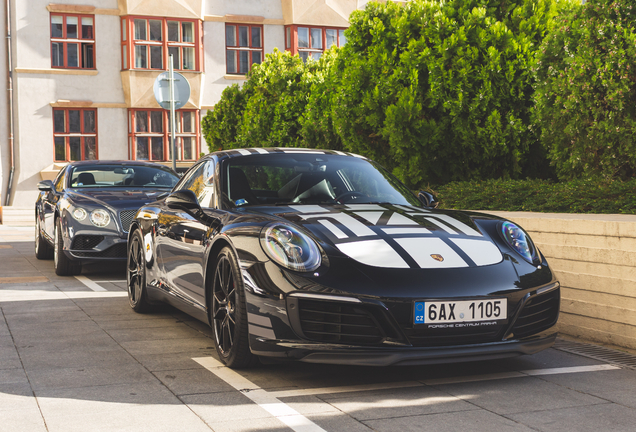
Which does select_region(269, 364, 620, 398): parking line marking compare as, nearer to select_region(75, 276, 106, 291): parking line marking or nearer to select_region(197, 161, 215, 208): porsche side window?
select_region(197, 161, 215, 208): porsche side window

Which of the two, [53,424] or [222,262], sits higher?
[222,262]

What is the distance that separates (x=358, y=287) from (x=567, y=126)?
5420 millimetres

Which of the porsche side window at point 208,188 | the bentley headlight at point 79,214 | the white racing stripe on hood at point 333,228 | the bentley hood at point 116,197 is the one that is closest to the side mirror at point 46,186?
the bentley hood at point 116,197

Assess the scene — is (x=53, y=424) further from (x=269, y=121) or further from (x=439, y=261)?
(x=269, y=121)

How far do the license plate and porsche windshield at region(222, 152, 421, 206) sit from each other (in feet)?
4.77

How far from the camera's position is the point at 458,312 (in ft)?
13.4

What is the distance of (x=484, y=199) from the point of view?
888 cm

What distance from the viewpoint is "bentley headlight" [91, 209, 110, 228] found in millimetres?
9328

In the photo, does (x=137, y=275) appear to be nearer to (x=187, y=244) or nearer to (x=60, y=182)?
(x=187, y=244)

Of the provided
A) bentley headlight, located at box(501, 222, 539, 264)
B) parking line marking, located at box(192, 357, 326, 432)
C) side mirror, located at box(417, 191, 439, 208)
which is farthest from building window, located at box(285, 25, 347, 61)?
parking line marking, located at box(192, 357, 326, 432)

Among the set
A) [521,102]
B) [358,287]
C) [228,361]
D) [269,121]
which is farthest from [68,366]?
[269,121]

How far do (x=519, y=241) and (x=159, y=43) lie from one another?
2477 cm

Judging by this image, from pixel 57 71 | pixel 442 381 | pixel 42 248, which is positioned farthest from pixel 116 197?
pixel 57 71

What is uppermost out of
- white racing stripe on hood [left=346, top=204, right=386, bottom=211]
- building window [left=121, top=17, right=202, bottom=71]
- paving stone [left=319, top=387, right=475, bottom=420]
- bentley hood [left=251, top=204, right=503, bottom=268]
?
building window [left=121, top=17, right=202, bottom=71]
